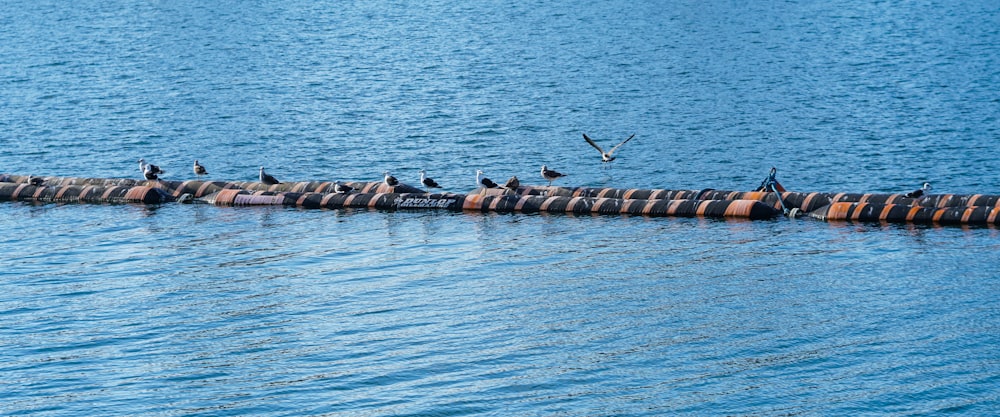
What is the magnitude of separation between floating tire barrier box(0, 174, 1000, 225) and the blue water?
847mm

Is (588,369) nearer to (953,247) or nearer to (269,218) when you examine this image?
(953,247)

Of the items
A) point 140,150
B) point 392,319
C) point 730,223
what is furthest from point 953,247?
point 140,150

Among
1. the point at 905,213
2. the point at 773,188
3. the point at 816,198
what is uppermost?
the point at 773,188

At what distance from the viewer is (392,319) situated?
34750 millimetres

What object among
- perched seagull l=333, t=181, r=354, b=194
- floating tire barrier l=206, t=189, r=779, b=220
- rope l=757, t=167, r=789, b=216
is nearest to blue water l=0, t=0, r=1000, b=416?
floating tire barrier l=206, t=189, r=779, b=220

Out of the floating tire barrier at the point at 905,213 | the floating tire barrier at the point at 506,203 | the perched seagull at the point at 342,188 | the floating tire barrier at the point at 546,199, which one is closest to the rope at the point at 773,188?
the floating tire barrier at the point at 546,199

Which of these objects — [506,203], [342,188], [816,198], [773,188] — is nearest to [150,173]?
[342,188]

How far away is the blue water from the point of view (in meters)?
29.1

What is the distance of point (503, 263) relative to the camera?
137 ft

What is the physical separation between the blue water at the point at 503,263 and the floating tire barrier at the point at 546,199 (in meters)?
0.85

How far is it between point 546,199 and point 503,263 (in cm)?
944

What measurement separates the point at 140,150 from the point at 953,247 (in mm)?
47999

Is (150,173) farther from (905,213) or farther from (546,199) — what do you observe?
(905,213)

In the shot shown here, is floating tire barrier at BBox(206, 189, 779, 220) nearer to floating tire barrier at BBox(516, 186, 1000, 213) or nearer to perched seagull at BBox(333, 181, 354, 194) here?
perched seagull at BBox(333, 181, 354, 194)
